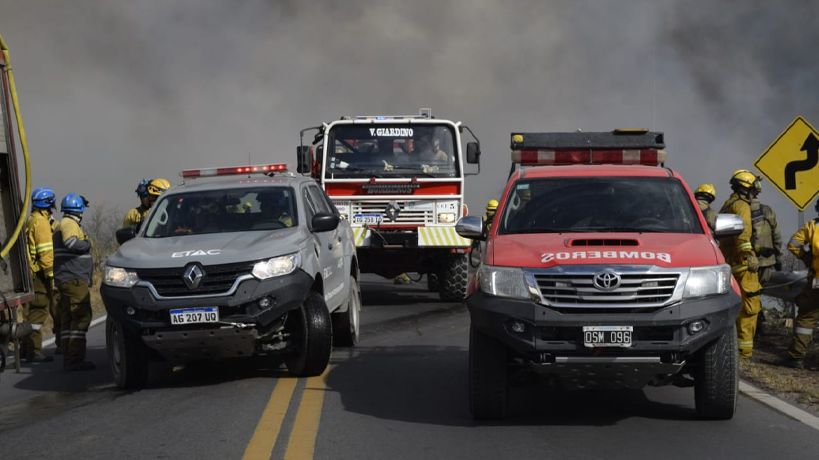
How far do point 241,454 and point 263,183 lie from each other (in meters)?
4.68

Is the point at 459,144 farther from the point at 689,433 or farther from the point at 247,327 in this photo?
the point at 689,433

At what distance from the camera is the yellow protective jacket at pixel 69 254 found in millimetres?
11492

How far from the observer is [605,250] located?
771cm

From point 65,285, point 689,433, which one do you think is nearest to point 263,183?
point 65,285

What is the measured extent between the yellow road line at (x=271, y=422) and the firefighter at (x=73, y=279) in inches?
94.4

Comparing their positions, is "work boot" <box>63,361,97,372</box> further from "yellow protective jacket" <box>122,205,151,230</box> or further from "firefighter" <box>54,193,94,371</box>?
"yellow protective jacket" <box>122,205,151,230</box>

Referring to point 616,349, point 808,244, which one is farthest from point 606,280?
point 808,244

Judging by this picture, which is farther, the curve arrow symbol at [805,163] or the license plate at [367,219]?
the license plate at [367,219]

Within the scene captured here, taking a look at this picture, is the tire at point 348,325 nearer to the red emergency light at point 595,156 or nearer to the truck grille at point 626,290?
the red emergency light at point 595,156

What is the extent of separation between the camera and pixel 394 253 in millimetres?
18125

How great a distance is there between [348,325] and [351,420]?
4.28 meters

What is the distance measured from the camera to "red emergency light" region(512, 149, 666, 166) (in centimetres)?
1416

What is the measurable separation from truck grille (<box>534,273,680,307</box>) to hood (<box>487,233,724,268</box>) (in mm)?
99

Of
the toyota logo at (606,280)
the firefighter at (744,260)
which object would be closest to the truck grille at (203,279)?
the toyota logo at (606,280)
